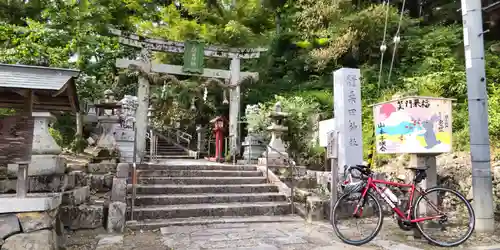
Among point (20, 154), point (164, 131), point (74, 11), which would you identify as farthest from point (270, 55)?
point (20, 154)

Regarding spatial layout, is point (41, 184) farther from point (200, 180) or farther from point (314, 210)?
point (314, 210)

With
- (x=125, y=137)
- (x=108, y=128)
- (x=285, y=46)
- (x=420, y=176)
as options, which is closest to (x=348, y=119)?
(x=420, y=176)

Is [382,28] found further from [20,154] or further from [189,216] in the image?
[20,154]

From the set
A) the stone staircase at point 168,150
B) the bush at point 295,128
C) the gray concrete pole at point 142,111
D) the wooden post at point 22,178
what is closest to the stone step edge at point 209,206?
the wooden post at point 22,178

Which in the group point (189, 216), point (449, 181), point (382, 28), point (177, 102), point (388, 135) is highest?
point (382, 28)

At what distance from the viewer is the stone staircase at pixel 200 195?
6.55 metres

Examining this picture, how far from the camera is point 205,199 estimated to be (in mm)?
7332

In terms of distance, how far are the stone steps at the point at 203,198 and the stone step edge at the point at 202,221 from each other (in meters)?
0.72

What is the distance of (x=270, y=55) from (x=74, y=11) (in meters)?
10.2

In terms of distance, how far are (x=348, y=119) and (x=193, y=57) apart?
25.4 ft

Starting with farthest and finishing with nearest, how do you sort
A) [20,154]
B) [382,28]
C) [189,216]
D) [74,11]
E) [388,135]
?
[382,28] < [74,11] < [189,216] < [388,135] < [20,154]

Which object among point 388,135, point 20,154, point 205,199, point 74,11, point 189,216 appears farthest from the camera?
point 74,11

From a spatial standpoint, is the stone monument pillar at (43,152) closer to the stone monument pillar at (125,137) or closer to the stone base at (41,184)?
the stone base at (41,184)

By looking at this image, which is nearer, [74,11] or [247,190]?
[247,190]
